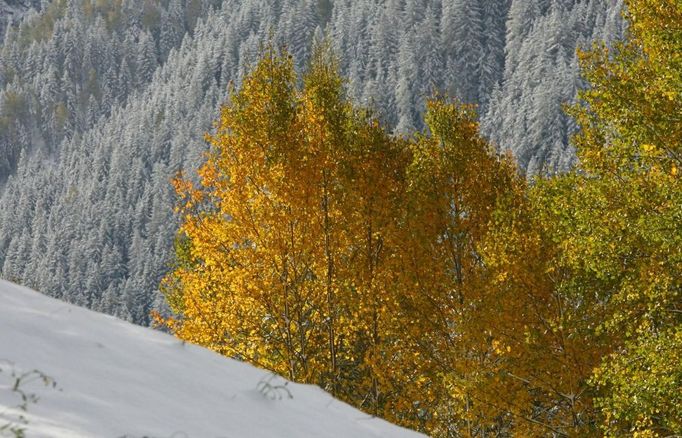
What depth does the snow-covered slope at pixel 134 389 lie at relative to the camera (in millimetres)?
3848

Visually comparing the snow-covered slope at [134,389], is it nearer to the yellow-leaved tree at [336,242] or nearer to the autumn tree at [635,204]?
the autumn tree at [635,204]

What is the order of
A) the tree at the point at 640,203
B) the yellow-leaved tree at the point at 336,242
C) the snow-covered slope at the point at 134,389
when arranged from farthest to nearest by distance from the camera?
the yellow-leaved tree at the point at 336,242, the tree at the point at 640,203, the snow-covered slope at the point at 134,389

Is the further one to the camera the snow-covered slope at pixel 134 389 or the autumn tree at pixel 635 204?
the autumn tree at pixel 635 204

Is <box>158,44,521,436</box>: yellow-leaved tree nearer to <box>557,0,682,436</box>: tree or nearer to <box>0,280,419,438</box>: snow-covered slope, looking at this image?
<box>557,0,682,436</box>: tree

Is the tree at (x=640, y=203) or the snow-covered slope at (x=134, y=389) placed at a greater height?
the tree at (x=640, y=203)

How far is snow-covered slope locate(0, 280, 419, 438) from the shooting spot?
3848 millimetres

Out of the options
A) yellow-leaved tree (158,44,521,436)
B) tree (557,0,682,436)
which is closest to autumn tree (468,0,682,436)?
tree (557,0,682,436)

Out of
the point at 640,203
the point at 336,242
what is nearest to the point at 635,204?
the point at 640,203

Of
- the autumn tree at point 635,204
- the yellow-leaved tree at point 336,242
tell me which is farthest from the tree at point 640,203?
the yellow-leaved tree at point 336,242

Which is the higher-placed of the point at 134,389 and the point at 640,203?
the point at 640,203

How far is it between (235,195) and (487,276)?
20.6ft

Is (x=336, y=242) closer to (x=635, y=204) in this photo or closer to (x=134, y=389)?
(x=635, y=204)

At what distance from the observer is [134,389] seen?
428 cm

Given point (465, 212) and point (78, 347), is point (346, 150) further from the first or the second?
point (78, 347)
